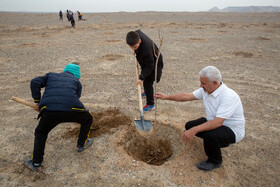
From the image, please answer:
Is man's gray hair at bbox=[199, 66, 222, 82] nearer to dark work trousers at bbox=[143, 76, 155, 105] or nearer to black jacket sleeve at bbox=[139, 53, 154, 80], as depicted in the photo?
black jacket sleeve at bbox=[139, 53, 154, 80]

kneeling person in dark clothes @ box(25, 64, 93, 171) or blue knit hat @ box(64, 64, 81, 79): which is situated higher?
blue knit hat @ box(64, 64, 81, 79)

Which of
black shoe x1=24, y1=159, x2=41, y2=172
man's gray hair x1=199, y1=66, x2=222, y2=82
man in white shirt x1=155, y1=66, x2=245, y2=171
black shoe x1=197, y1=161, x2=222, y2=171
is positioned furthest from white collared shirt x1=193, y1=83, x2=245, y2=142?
black shoe x1=24, y1=159, x2=41, y2=172

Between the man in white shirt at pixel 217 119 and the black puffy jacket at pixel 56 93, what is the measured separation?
1516 mm

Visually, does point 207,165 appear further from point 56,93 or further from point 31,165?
point 31,165

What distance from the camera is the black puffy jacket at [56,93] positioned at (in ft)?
7.47

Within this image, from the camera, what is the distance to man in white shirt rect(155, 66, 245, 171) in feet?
7.17

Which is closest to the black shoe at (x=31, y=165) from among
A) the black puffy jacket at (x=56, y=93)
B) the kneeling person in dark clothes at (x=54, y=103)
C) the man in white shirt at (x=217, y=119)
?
the kneeling person in dark clothes at (x=54, y=103)

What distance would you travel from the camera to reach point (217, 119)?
2197mm

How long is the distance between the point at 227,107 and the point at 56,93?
2116mm

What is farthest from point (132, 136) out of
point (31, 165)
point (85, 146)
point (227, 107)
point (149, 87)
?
point (227, 107)

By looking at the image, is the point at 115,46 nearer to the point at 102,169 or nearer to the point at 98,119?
the point at 98,119

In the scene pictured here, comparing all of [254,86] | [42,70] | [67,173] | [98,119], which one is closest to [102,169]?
[67,173]

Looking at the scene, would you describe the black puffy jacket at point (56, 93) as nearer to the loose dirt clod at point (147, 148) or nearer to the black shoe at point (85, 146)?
the black shoe at point (85, 146)

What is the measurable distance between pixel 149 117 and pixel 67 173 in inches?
73.6
